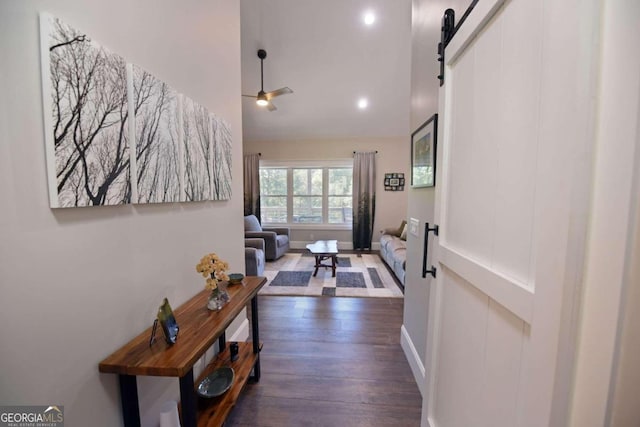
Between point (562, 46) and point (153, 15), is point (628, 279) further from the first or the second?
point (153, 15)

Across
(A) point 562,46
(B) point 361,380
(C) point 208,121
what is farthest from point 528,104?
(B) point 361,380

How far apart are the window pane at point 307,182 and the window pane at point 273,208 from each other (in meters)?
0.47

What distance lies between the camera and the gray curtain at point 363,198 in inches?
226

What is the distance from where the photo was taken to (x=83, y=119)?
80cm

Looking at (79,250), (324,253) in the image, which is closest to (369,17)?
(324,253)

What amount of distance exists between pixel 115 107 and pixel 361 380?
82.6 inches

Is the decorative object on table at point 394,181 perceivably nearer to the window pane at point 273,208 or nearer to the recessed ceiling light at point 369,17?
the window pane at point 273,208

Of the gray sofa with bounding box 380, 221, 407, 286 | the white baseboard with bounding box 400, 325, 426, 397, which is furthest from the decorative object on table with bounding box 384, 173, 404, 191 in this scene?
the white baseboard with bounding box 400, 325, 426, 397

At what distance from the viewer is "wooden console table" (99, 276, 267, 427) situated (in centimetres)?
86

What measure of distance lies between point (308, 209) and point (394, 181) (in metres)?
2.16

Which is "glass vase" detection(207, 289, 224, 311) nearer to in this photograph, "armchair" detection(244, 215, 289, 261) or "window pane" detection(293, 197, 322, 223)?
"armchair" detection(244, 215, 289, 261)

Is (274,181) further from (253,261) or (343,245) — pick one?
(253,261)

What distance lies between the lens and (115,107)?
0.91m

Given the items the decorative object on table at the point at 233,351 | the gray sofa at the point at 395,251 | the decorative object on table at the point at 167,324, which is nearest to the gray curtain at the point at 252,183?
the gray sofa at the point at 395,251
